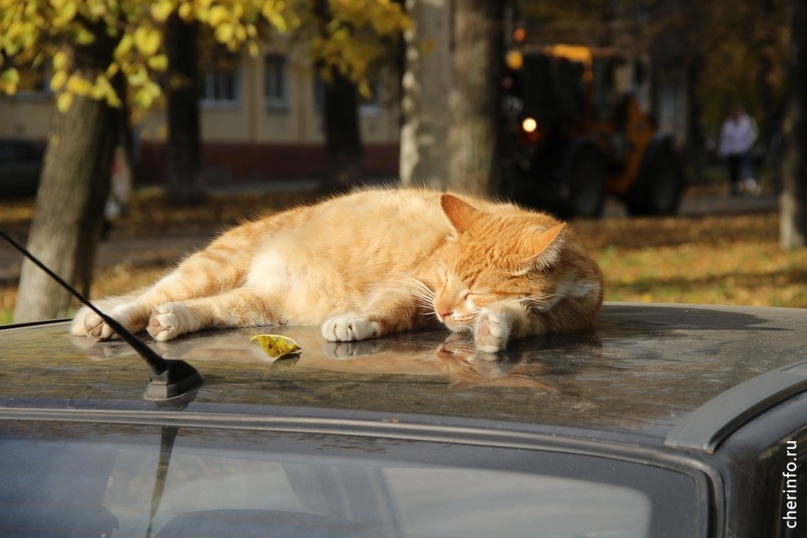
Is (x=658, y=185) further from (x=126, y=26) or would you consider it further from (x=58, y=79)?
(x=58, y=79)

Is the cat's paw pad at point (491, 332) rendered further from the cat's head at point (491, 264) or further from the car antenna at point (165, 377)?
the car antenna at point (165, 377)

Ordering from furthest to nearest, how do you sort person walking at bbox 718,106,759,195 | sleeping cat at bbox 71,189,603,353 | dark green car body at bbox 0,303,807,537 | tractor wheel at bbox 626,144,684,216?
person walking at bbox 718,106,759,195
tractor wheel at bbox 626,144,684,216
sleeping cat at bbox 71,189,603,353
dark green car body at bbox 0,303,807,537

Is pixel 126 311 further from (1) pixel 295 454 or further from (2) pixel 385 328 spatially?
(1) pixel 295 454

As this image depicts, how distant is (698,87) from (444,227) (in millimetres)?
35009

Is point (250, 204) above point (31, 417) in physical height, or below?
below

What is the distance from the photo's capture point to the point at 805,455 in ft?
6.52

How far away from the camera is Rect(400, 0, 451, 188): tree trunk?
9250mm

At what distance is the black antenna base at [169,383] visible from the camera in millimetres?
2125

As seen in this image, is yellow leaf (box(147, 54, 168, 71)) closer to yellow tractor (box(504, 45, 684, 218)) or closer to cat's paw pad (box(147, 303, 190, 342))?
cat's paw pad (box(147, 303, 190, 342))

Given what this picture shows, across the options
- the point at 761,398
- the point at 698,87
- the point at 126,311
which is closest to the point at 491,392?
the point at 761,398

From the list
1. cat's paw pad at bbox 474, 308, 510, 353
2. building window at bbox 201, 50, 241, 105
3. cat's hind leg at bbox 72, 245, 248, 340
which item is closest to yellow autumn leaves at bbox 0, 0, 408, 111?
cat's hind leg at bbox 72, 245, 248, 340

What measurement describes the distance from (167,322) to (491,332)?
823 millimetres

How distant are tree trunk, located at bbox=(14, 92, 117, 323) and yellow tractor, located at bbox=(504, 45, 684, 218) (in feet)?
33.5

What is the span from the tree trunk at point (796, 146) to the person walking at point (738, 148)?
14165 millimetres
